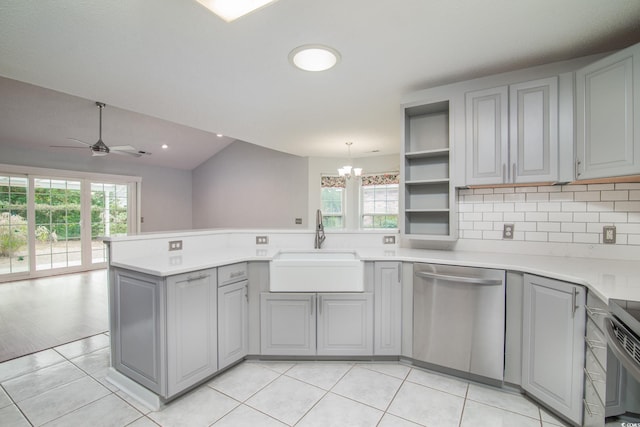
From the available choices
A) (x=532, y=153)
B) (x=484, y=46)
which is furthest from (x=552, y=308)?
(x=484, y=46)

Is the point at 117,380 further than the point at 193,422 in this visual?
Yes

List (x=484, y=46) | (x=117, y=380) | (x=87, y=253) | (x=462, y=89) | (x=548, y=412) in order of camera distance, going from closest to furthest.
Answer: (x=548, y=412), (x=484, y=46), (x=117, y=380), (x=462, y=89), (x=87, y=253)

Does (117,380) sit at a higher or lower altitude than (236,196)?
lower

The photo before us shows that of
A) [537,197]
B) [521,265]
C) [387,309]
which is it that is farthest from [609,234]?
[387,309]

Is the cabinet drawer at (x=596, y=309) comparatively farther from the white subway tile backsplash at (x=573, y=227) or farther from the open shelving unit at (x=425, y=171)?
the open shelving unit at (x=425, y=171)

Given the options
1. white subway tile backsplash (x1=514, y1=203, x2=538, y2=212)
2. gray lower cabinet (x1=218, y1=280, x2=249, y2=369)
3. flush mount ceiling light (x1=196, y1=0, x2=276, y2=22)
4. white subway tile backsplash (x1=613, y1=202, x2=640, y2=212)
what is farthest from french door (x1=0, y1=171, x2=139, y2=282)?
white subway tile backsplash (x1=613, y1=202, x2=640, y2=212)

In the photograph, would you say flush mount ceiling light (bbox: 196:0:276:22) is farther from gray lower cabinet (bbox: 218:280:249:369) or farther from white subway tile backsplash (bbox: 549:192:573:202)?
white subway tile backsplash (bbox: 549:192:573:202)

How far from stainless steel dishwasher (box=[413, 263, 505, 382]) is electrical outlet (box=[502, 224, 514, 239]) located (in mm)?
661

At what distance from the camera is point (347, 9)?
1528mm

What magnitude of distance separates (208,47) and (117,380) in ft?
7.91

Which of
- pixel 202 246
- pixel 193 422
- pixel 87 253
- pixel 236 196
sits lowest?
pixel 193 422

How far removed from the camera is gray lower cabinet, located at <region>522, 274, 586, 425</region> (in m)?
1.47

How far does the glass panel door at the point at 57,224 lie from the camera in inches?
206

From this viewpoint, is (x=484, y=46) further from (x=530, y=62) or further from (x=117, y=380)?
(x=117, y=380)
